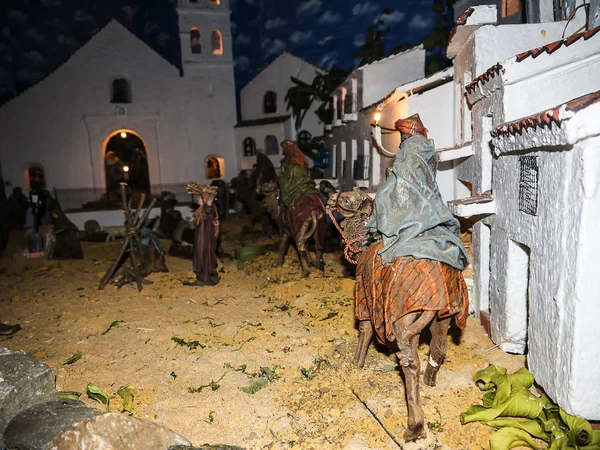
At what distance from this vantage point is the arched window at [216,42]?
23.8m

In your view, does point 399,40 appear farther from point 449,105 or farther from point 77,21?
point 449,105

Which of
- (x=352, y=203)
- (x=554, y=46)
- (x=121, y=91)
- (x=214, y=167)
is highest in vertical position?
(x=121, y=91)

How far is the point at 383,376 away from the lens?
5.42 meters

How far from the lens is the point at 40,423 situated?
4.05 metres

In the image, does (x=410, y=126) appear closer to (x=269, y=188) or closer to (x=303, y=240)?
(x=303, y=240)

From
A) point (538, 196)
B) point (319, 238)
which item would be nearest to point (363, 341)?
point (538, 196)

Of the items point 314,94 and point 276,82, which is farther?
point 276,82

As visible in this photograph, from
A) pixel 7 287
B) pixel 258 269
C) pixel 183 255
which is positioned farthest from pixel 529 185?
pixel 7 287

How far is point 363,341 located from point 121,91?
72.2ft

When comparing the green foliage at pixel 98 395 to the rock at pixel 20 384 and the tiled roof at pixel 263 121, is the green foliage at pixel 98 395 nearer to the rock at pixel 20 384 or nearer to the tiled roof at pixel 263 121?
the rock at pixel 20 384

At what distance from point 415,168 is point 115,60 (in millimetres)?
22515

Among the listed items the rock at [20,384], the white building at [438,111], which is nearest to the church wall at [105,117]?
the white building at [438,111]

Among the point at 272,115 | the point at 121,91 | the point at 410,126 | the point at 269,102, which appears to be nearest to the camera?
the point at 410,126

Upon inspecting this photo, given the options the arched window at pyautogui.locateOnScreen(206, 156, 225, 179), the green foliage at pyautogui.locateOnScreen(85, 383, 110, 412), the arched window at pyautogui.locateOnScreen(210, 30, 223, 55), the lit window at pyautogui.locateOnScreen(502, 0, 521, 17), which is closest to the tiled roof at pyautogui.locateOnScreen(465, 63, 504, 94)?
the green foliage at pyautogui.locateOnScreen(85, 383, 110, 412)
